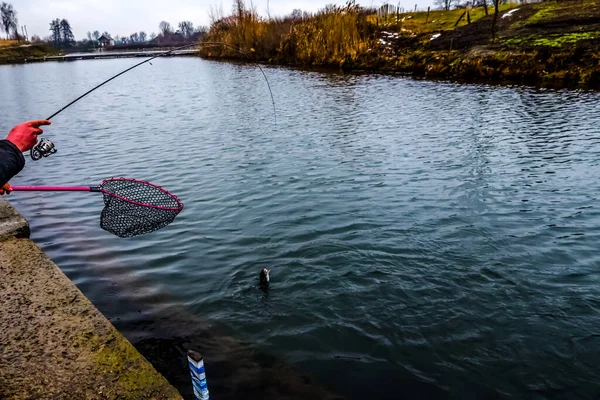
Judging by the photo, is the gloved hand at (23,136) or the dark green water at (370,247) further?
the dark green water at (370,247)

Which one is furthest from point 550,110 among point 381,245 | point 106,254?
point 106,254

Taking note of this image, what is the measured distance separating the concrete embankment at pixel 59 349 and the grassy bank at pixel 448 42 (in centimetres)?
2896

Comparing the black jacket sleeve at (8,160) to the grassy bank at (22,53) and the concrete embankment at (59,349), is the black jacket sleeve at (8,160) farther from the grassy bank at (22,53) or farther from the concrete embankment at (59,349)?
the grassy bank at (22,53)

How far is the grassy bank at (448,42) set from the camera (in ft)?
95.6

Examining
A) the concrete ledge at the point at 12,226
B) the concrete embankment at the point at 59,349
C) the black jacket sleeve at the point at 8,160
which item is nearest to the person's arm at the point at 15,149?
the black jacket sleeve at the point at 8,160

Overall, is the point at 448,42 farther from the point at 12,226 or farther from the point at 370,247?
the point at 12,226

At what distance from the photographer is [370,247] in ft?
25.6

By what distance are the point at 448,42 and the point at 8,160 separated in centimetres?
4016

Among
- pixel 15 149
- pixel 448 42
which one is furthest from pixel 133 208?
pixel 448 42

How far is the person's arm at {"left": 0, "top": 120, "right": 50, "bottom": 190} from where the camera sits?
357 centimetres

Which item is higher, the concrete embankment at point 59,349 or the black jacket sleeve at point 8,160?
the black jacket sleeve at point 8,160

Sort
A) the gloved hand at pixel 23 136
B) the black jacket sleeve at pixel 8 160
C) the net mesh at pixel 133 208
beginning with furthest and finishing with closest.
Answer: the net mesh at pixel 133 208, the gloved hand at pixel 23 136, the black jacket sleeve at pixel 8 160

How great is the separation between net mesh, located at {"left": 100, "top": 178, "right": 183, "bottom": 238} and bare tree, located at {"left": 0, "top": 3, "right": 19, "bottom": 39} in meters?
190

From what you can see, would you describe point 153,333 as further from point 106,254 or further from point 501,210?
point 501,210
